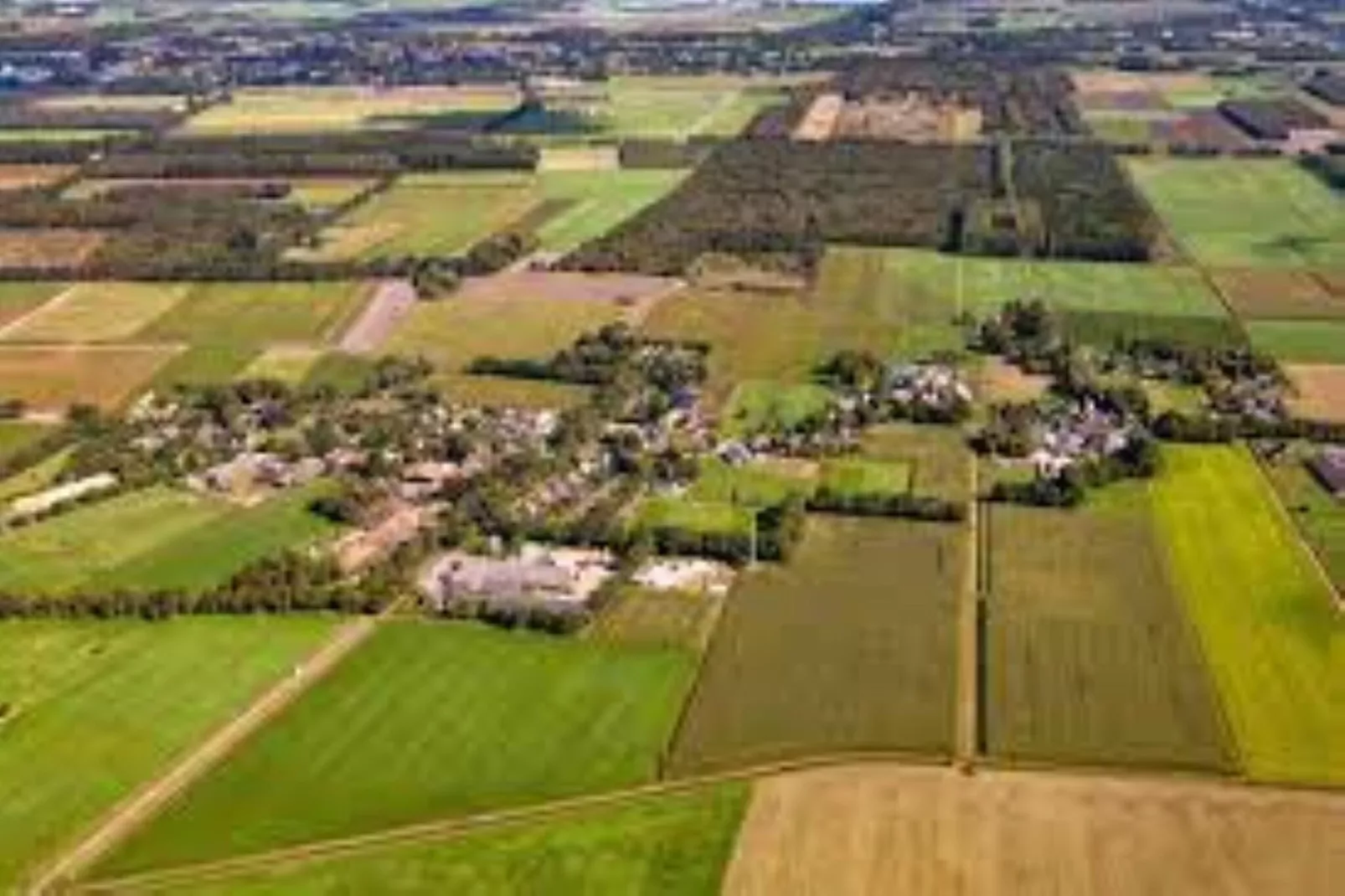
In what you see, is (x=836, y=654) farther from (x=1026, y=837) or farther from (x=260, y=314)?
(x=260, y=314)

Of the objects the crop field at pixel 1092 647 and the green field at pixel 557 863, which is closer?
the green field at pixel 557 863

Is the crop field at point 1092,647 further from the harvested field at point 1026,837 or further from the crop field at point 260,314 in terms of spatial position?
the crop field at point 260,314

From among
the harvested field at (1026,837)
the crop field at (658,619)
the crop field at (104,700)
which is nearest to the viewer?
the harvested field at (1026,837)

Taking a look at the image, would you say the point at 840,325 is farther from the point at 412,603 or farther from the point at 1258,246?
the point at 412,603

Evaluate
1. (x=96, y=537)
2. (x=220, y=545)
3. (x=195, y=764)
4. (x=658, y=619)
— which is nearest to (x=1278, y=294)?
(x=658, y=619)

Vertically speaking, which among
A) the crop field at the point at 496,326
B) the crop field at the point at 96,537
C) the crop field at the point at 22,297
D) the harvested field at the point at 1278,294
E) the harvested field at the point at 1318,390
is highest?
the crop field at the point at 22,297

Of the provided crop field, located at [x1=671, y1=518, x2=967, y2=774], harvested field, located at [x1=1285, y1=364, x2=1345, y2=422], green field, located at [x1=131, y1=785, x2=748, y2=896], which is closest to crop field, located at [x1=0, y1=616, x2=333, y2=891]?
green field, located at [x1=131, y1=785, x2=748, y2=896]

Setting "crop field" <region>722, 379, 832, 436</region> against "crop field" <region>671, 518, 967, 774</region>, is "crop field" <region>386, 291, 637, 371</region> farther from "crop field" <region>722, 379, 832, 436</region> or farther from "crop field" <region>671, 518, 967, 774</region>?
"crop field" <region>671, 518, 967, 774</region>

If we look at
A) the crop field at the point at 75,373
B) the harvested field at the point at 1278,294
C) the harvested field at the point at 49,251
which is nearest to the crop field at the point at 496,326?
the crop field at the point at 75,373
